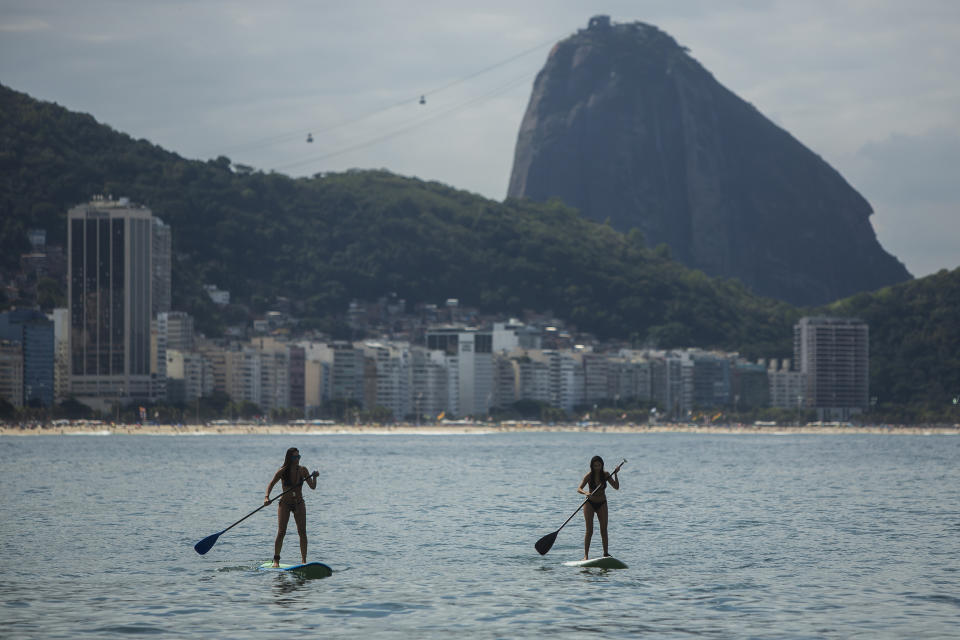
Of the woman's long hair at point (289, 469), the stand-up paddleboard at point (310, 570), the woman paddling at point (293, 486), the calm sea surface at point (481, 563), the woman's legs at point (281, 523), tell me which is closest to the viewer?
the calm sea surface at point (481, 563)

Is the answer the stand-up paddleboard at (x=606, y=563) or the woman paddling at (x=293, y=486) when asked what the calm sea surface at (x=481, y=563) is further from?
the woman paddling at (x=293, y=486)

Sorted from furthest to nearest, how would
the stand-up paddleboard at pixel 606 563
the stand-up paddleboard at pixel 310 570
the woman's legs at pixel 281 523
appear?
the stand-up paddleboard at pixel 606 563, the stand-up paddleboard at pixel 310 570, the woman's legs at pixel 281 523

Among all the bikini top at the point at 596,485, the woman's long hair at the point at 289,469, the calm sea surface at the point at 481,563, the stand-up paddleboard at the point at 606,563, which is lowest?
the calm sea surface at the point at 481,563

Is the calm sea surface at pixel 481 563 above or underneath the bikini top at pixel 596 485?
underneath

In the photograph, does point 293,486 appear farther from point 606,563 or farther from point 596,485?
point 606,563

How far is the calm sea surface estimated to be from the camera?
2673cm

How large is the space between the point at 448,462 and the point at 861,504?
58.7m

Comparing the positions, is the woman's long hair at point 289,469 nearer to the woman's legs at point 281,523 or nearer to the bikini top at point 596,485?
the woman's legs at point 281,523

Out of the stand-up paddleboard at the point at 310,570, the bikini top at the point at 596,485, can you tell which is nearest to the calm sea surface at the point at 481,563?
the stand-up paddleboard at the point at 310,570

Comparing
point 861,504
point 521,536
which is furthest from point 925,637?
point 861,504

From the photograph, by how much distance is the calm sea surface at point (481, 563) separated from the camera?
2673 cm

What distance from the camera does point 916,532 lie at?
1779 inches

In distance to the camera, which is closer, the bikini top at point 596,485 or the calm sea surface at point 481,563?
the calm sea surface at point 481,563

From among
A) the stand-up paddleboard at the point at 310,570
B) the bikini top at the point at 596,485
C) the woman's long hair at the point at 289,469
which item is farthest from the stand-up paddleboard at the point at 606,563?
the woman's long hair at the point at 289,469
